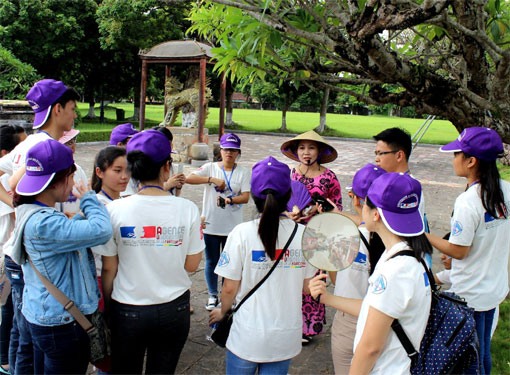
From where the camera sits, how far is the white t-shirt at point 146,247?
2.48 m

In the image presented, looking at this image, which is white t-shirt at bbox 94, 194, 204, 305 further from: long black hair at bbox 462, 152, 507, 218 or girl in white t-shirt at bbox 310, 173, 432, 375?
long black hair at bbox 462, 152, 507, 218

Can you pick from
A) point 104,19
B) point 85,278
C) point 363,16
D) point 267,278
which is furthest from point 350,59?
point 104,19

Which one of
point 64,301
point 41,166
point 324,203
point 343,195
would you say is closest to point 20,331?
point 64,301

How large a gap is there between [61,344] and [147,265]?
0.62 metres

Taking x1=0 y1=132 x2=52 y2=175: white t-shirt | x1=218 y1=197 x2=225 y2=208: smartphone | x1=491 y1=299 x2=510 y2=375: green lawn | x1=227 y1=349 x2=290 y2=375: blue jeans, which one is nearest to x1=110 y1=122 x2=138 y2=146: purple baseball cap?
x1=0 y1=132 x2=52 y2=175: white t-shirt

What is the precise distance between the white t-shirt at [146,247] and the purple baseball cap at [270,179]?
0.47 m

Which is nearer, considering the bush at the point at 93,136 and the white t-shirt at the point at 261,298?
the white t-shirt at the point at 261,298

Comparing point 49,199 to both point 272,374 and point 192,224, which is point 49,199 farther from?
point 272,374

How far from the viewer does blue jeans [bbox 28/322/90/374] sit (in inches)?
94.0

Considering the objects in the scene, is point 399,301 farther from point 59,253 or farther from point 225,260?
point 59,253

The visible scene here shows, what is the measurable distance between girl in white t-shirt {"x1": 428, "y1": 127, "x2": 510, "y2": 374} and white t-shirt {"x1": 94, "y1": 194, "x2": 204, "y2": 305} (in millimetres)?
1755

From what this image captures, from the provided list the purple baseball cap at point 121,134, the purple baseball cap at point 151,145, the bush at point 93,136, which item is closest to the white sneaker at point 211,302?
the purple baseball cap at point 121,134

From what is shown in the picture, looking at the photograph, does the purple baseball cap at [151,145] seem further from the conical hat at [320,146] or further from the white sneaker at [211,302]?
the white sneaker at [211,302]

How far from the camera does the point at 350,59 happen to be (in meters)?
3.25
